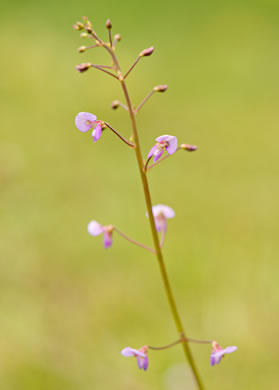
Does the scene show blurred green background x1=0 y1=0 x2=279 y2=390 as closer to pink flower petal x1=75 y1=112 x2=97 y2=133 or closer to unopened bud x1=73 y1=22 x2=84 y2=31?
pink flower petal x1=75 y1=112 x2=97 y2=133

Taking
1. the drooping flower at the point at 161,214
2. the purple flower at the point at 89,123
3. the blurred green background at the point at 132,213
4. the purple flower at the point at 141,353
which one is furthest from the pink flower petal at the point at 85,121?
the blurred green background at the point at 132,213

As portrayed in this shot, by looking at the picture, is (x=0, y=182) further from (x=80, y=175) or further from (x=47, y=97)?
(x=47, y=97)

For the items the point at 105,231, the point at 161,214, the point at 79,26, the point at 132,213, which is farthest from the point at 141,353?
the point at 132,213

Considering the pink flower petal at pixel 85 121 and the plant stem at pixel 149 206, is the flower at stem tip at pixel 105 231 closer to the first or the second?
the plant stem at pixel 149 206

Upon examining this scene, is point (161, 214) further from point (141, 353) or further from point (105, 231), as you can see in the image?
point (141, 353)

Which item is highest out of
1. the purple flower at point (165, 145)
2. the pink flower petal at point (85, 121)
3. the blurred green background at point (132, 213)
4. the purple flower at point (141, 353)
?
the blurred green background at point (132, 213)

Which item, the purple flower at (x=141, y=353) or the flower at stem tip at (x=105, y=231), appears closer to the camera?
the purple flower at (x=141, y=353)

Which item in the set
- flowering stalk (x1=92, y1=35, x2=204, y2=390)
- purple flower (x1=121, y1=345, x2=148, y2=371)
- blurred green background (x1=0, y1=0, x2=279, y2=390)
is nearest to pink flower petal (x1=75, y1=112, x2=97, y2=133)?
flowering stalk (x1=92, y1=35, x2=204, y2=390)
